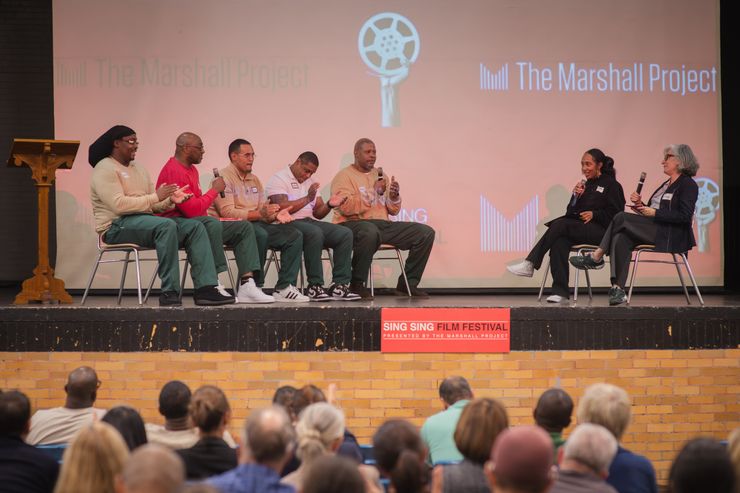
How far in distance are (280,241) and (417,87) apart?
2.12 m

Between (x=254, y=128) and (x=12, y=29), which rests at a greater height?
(x=12, y=29)

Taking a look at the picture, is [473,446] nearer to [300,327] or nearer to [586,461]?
[586,461]

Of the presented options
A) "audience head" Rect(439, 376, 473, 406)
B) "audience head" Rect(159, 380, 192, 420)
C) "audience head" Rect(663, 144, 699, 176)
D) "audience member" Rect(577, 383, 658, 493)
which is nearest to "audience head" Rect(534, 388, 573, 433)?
"audience member" Rect(577, 383, 658, 493)

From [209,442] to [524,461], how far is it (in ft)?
4.64

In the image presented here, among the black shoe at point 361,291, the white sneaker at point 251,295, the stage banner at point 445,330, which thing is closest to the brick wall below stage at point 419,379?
the stage banner at point 445,330

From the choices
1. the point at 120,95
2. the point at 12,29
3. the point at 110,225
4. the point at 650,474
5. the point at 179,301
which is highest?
the point at 12,29

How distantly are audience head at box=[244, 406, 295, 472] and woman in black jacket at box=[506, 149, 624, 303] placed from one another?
3908 millimetres

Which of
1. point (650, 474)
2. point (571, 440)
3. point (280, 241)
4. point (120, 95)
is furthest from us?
point (120, 95)

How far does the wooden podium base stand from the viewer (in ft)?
19.5

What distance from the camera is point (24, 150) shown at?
19.5 feet

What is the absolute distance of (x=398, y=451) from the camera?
285 cm

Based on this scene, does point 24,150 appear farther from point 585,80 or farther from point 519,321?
point 585,80

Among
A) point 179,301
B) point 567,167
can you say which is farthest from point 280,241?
point 567,167

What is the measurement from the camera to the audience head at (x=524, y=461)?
231 cm
